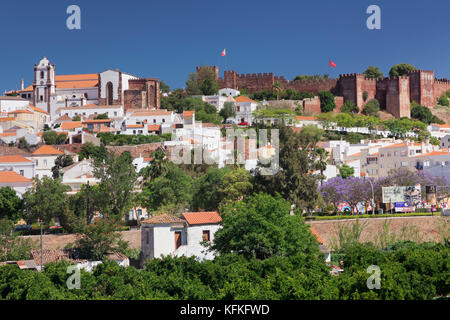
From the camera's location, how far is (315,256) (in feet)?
109

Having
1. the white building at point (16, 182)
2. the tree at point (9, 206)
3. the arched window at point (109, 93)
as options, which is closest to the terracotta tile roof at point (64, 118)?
the arched window at point (109, 93)

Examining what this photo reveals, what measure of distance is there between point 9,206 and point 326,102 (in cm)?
5659

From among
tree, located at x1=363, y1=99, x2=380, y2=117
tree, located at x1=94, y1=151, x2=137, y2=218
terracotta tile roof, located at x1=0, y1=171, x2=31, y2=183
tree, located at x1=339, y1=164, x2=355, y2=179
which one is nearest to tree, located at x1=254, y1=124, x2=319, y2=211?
tree, located at x1=94, y1=151, x2=137, y2=218

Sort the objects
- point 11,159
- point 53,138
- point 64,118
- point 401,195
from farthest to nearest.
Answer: point 64,118 < point 53,138 < point 11,159 < point 401,195

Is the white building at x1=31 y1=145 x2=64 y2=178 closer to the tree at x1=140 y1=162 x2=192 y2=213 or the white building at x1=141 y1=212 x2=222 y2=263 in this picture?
the tree at x1=140 y1=162 x2=192 y2=213

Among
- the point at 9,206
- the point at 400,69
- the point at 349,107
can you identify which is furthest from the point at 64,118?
the point at 400,69

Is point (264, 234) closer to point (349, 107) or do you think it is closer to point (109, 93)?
point (109, 93)

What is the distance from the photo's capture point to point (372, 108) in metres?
96.1

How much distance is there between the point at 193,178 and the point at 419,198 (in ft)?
60.9

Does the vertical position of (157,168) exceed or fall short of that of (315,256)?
it exceeds it
